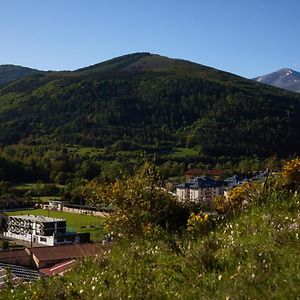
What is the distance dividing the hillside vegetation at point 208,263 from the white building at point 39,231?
42.4 m

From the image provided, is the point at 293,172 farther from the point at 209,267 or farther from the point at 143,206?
the point at 209,267

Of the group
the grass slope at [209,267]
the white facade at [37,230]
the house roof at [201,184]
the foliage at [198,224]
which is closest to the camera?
the grass slope at [209,267]

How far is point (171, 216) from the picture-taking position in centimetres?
985

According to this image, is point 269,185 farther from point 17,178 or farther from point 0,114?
point 0,114

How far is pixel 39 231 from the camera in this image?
2288 inches

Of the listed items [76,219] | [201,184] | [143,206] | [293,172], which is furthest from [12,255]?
[201,184]

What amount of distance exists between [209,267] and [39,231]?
2124 inches

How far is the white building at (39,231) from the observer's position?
52938 mm

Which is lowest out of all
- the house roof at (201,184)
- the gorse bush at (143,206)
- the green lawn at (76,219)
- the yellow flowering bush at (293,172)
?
the green lawn at (76,219)

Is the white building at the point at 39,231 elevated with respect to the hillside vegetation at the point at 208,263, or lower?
lower

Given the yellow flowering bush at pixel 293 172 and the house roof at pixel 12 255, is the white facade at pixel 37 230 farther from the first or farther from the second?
the yellow flowering bush at pixel 293 172

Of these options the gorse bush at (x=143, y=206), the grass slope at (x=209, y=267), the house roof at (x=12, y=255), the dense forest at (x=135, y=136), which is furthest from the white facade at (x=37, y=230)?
the dense forest at (x=135, y=136)

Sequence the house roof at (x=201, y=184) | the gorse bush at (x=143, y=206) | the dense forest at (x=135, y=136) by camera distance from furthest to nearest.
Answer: the dense forest at (x=135, y=136) < the house roof at (x=201, y=184) < the gorse bush at (x=143, y=206)

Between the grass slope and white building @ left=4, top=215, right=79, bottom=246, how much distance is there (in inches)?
1683
